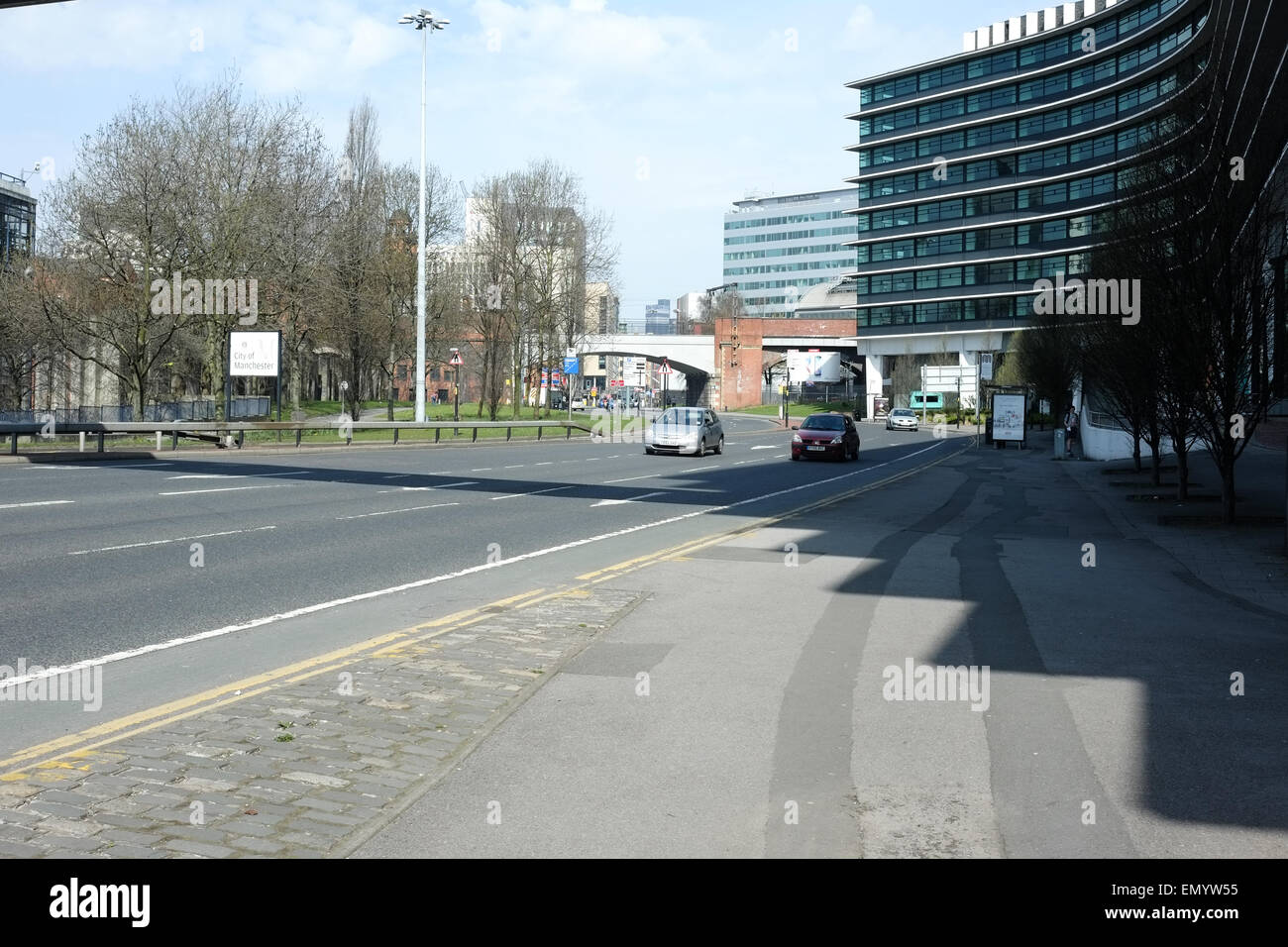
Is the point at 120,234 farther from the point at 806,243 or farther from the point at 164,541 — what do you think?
the point at 806,243

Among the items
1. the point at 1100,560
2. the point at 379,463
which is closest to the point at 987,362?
the point at 379,463

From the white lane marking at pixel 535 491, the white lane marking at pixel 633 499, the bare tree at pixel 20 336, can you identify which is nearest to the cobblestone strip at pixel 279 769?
the white lane marking at pixel 633 499

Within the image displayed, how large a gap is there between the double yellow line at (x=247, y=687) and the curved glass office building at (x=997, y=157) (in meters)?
82.4

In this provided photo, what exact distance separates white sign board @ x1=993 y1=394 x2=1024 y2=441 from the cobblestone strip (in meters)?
51.6

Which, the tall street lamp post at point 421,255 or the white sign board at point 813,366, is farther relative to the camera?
the white sign board at point 813,366

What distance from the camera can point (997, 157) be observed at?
326 feet

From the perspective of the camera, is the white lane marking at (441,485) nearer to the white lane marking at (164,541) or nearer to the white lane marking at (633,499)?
the white lane marking at (633,499)

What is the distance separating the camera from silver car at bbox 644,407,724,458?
39562 mm

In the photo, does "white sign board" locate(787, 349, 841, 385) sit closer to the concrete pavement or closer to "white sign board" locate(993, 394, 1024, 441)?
"white sign board" locate(993, 394, 1024, 441)

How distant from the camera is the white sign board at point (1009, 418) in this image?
55969 millimetres

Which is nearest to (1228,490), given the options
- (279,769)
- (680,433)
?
(279,769)

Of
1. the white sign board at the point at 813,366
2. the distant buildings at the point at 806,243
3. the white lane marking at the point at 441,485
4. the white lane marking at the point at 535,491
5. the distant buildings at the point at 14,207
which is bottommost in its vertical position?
the white lane marking at the point at 535,491

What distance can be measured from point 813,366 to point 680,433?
69.4 meters
